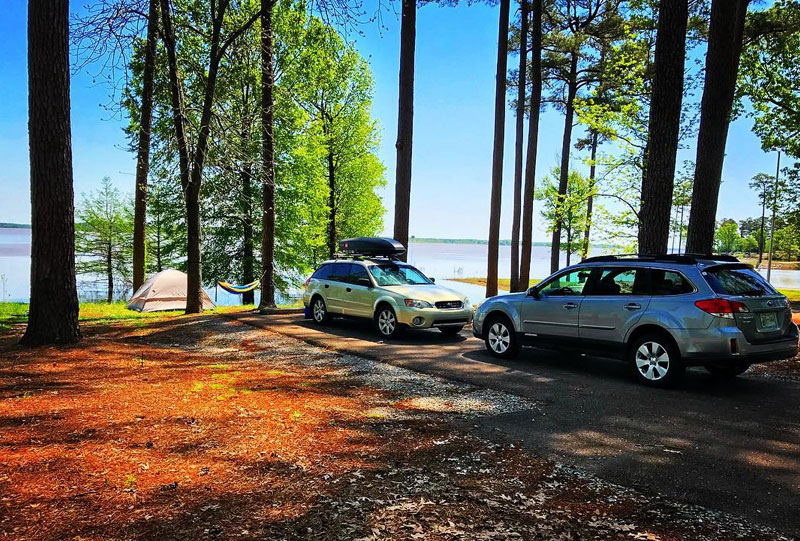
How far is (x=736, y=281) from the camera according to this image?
21.7 ft

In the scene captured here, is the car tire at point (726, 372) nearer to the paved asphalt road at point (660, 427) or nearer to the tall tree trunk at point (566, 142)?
the paved asphalt road at point (660, 427)

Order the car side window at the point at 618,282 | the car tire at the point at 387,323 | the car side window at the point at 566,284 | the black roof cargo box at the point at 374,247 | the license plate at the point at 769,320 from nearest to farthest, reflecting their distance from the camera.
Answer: the license plate at the point at 769,320 → the car side window at the point at 618,282 → the car side window at the point at 566,284 → the car tire at the point at 387,323 → the black roof cargo box at the point at 374,247

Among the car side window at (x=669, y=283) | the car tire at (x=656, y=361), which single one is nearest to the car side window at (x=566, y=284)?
the car side window at (x=669, y=283)

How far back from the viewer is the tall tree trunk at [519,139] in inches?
833

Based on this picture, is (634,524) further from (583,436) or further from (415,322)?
(415,322)

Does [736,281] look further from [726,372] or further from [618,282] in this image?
[726,372]

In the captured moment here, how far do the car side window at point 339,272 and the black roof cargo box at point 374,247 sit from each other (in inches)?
40.7

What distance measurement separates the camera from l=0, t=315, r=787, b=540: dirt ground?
275 cm

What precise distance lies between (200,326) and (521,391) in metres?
9.03

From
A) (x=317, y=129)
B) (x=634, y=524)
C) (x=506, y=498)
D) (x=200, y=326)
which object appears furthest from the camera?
(x=317, y=129)

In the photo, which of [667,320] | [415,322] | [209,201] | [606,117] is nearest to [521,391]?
[667,320]

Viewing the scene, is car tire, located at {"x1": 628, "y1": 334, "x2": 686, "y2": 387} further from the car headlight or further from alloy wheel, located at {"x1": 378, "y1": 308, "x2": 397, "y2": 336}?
alloy wheel, located at {"x1": 378, "y1": 308, "x2": 397, "y2": 336}

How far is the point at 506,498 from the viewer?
127 inches

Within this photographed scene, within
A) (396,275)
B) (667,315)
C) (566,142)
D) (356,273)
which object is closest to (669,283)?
(667,315)
